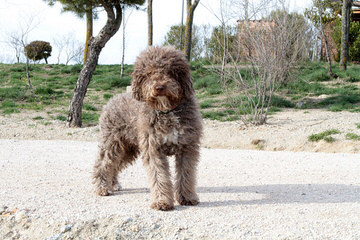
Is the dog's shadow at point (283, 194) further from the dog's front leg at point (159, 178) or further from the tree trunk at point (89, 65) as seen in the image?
the tree trunk at point (89, 65)

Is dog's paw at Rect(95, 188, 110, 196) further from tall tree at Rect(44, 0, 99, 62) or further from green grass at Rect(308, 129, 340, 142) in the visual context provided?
tall tree at Rect(44, 0, 99, 62)

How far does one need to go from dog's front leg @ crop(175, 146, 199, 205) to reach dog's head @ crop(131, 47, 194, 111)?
1.90ft

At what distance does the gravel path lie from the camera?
3.97 meters

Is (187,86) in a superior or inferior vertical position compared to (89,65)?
inferior

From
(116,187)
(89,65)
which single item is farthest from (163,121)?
(89,65)

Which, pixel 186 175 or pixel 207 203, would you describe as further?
pixel 207 203

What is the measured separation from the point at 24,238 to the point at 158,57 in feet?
7.43

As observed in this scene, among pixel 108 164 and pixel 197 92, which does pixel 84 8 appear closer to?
pixel 197 92

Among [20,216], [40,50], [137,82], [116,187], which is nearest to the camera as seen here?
[137,82]

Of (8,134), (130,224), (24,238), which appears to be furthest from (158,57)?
(8,134)

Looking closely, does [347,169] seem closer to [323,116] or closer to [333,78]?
[323,116]

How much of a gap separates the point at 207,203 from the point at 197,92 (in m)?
13.3

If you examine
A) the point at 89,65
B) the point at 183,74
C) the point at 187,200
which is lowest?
the point at 187,200

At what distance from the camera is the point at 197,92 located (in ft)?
58.8
